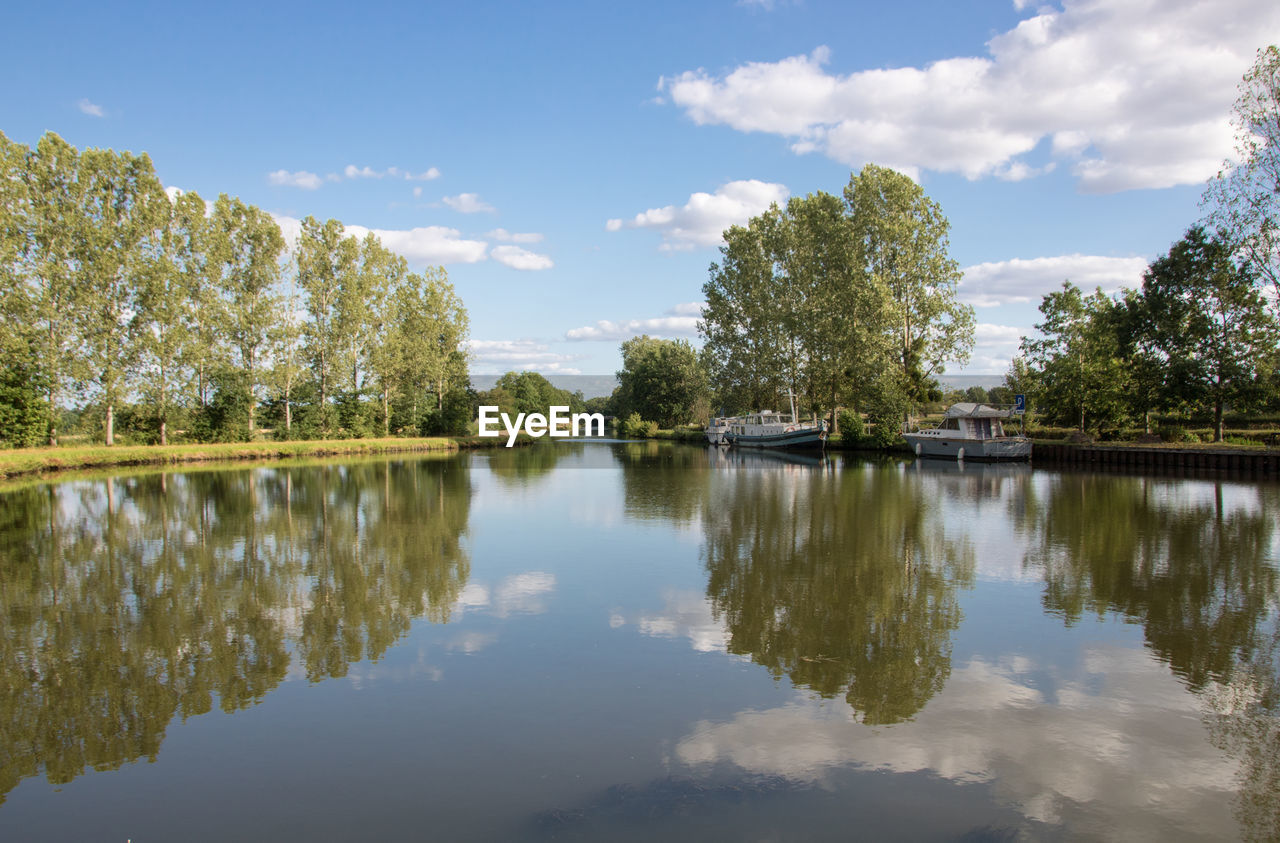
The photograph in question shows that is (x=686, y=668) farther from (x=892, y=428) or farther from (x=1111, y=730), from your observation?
(x=892, y=428)

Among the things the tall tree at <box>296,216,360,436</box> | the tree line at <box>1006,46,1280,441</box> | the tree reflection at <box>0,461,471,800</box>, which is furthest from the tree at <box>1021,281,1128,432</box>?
the tall tree at <box>296,216,360,436</box>

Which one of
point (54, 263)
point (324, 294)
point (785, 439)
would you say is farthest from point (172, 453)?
point (785, 439)

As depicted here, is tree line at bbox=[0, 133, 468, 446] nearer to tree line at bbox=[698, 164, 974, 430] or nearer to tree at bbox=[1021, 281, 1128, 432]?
tree line at bbox=[698, 164, 974, 430]

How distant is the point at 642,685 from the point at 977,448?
35320 mm

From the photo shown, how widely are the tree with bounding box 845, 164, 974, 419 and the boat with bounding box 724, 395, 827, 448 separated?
6491mm

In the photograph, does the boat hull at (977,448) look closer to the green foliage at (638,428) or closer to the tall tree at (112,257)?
the tall tree at (112,257)

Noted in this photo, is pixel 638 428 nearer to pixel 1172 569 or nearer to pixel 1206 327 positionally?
pixel 1206 327

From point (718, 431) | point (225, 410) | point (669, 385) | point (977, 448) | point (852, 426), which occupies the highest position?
point (669, 385)

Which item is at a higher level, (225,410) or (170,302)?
(170,302)

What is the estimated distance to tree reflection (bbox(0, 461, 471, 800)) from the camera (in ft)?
19.8

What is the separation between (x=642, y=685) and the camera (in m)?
6.58

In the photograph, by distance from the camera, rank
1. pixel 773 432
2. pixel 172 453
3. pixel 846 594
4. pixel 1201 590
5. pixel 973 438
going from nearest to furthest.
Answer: pixel 846 594 < pixel 1201 590 < pixel 172 453 < pixel 973 438 < pixel 773 432

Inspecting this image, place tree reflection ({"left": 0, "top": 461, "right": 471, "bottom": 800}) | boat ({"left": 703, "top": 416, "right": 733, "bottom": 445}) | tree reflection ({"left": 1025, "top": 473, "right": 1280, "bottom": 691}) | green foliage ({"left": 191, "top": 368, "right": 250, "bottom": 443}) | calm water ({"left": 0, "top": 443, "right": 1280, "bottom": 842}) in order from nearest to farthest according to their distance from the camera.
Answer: calm water ({"left": 0, "top": 443, "right": 1280, "bottom": 842}) → tree reflection ({"left": 0, "top": 461, "right": 471, "bottom": 800}) → tree reflection ({"left": 1025, "top": 473, "right": 1280, "bottom": 691}) → green foliage ({"left": 191, "top": 368, "right": 250, "bottom": 443}) → boat ({"left": 703, "top": 416, "right": 733, "bottom": 445})

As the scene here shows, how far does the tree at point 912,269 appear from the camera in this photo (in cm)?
4250
